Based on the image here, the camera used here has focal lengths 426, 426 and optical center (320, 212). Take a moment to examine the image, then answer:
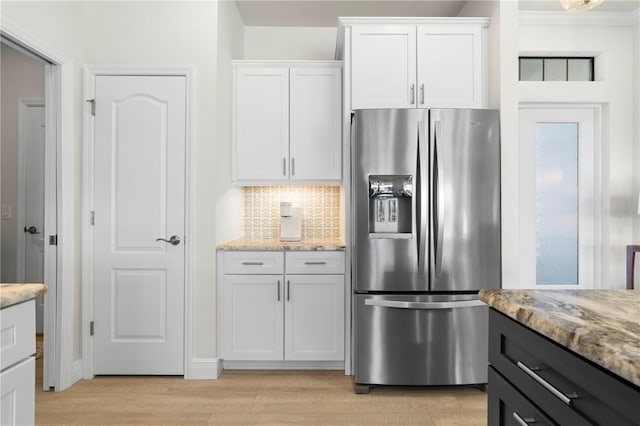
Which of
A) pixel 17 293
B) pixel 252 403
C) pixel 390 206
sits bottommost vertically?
pixel 252 403

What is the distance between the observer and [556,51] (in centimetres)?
363

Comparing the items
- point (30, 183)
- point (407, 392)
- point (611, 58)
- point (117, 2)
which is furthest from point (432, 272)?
point (30, 183)

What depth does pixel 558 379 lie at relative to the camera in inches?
39.1

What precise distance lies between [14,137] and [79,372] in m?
2.45

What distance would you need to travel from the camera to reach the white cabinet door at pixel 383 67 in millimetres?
3025

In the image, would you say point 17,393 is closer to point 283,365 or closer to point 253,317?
point 253,317

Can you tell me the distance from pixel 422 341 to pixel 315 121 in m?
1.82

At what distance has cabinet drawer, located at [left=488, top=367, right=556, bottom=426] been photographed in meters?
1.09

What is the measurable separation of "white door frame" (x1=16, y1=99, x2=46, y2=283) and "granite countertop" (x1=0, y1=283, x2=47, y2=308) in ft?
10.5

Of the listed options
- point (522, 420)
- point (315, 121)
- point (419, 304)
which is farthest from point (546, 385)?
point (315, 121)

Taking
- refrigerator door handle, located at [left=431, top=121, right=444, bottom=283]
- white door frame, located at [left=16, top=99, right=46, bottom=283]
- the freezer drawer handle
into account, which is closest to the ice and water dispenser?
refrigerator door handle, located at [left=431, top=121, right=444, bottom=283]

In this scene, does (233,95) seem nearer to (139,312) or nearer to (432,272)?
(139,312)

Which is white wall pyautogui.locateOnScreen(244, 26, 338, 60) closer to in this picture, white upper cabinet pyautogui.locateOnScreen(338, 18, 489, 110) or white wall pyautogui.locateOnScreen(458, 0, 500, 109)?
white upper cabinet pyautogui.locateOnScreen(338, 18, 489, 110)

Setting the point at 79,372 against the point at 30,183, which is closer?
the point at 79,372
